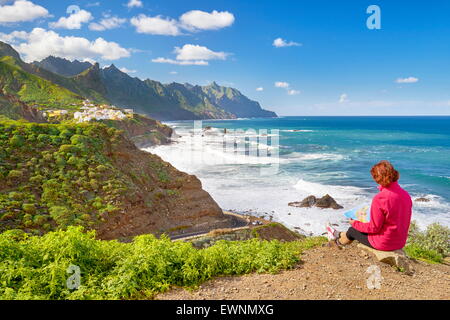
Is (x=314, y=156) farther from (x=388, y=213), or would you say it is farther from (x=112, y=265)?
(x=112, y=265)

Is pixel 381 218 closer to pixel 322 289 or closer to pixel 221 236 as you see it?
pixel 322 289

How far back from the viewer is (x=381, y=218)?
20.7 feet

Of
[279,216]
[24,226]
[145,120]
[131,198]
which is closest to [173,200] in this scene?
[131,198]

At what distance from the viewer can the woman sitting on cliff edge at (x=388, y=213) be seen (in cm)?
608

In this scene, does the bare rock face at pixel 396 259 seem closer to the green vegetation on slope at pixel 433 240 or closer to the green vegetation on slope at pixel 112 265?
the green vegetation on slope at pixel 112 265

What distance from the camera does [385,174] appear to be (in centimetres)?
611

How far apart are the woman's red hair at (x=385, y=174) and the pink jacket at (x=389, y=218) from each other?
13cm

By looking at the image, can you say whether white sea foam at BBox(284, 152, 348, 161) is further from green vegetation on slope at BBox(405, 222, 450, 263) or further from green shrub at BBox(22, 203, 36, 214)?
green shrub at BBox(22, 203, 36, 214)

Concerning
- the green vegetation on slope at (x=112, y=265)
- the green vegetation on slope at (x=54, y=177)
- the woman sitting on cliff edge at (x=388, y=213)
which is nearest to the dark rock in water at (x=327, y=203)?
the green vegetation on slope at (x=54, y=177)

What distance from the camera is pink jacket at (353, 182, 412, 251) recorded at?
6.09 meters

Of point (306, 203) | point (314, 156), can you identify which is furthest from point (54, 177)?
point (314, 156)

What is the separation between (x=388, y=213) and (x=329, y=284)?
203cm

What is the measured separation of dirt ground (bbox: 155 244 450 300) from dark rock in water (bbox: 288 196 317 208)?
27599 millimetres

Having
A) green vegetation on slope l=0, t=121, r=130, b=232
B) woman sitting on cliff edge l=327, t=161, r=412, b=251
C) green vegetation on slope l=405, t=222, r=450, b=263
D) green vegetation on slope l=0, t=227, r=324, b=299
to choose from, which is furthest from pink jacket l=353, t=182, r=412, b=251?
green vegetation on slope l=0, t=121, r=130, b=232
